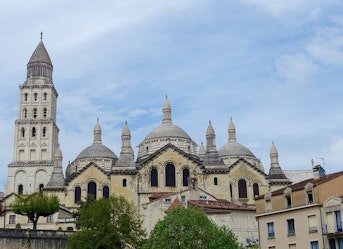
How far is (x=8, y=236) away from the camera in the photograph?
5506 centimetres

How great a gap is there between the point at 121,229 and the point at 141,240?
6.36ft

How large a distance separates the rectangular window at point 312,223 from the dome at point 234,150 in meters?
55.2

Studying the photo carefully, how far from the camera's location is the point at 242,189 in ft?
273

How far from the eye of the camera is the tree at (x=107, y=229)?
4828cm

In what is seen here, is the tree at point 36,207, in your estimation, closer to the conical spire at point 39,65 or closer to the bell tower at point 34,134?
the bell tower at point 34,134

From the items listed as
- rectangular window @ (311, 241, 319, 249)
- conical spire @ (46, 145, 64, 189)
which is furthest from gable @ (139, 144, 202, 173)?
rectangular window @ (311, 241, 319, 249)

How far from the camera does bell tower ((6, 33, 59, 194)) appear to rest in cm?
9800

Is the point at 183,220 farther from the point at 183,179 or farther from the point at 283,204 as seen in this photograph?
the point at 183,179

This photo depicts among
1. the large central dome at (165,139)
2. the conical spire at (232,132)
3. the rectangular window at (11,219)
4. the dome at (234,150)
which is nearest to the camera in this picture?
the rectangular window at (11,219)

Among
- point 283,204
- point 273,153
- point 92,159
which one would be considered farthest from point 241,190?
point 283,204

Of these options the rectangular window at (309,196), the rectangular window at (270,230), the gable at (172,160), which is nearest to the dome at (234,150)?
the gable at (172,160)

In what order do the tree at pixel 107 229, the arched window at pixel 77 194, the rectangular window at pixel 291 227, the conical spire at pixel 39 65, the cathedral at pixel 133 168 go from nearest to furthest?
the rectangular window at pixel 291 227
the tree at pixel 107 229
the cathedral at pixel 133 168
the arched window at pixel 77 194
the conical spire at pixel 39 65

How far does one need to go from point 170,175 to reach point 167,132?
1048 cm

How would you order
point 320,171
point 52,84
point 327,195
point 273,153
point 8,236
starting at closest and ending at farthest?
point 327,195
point 320,171
point 8,236
point 273,153
point 52,84
